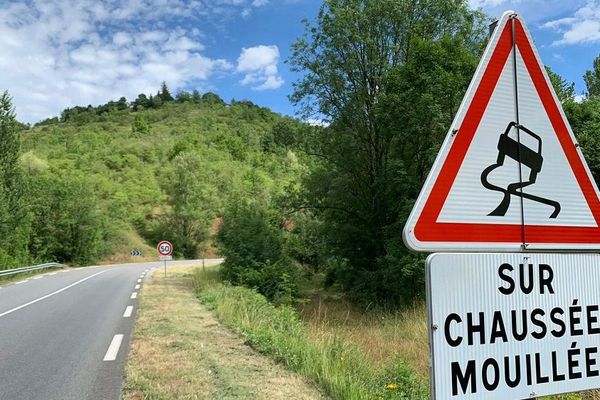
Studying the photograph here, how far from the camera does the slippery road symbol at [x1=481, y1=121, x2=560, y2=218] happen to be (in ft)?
5.92

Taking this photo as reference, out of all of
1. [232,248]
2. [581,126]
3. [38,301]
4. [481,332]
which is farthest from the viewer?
[232,248]

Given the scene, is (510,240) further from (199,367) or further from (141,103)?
(141,103)

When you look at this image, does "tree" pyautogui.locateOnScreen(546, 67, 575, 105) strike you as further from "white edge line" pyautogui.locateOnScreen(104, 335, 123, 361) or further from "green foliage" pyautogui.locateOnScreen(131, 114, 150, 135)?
"green foliage" pyautogui.locateOnScreen(131, 114, 150, 135)

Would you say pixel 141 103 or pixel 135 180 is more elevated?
pixel 141 103

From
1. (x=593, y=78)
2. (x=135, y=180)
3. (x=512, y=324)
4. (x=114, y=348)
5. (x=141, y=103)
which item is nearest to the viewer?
(x=512, y=324)

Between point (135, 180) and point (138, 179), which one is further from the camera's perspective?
point (138, 179)

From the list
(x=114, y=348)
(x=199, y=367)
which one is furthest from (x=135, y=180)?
(x=199, y=367)

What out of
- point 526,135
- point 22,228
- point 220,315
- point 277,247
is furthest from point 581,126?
point 22,228

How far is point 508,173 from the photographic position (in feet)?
6.01

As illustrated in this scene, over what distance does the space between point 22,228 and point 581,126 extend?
33090 millimetres

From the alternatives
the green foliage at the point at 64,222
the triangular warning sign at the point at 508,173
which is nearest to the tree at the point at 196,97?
the green foliage at the point at 64,222

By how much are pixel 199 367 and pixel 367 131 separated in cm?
1803

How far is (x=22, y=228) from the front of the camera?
3338 centimetres

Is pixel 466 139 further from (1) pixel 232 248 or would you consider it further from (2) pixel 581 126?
(1) pixel 232 248
